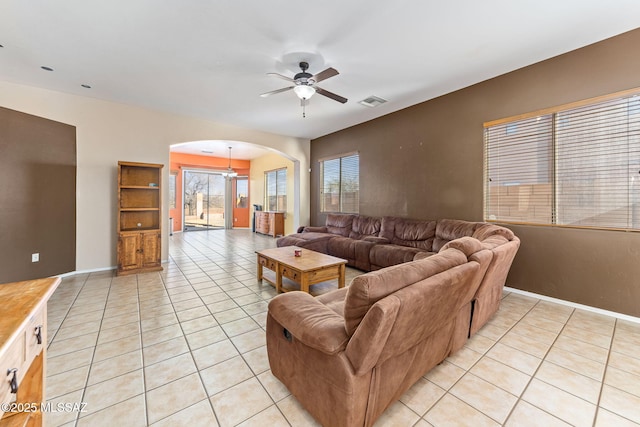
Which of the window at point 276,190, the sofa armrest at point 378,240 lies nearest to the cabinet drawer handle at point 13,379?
the sofa armrest at point 378,240

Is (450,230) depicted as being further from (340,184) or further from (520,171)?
(340,184)

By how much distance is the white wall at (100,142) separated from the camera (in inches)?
158

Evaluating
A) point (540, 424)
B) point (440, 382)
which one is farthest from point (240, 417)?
point (540, 424)

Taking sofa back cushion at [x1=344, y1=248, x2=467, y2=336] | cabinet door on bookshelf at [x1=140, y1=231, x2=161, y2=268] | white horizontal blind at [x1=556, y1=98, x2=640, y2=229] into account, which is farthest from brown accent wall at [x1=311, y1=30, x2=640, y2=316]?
cabinet door on bookshelf at [x1=140, y1=231, x2=161, y2=268]

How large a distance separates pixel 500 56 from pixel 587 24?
0.73 metres

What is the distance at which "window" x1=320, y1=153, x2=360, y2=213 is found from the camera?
20.1 ft

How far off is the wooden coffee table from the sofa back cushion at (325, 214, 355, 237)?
2.08 meters

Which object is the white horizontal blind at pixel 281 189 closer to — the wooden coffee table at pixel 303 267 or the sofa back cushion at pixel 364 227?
the sofa back cushion at pixel 364 227

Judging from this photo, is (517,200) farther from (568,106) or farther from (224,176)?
(224,176)

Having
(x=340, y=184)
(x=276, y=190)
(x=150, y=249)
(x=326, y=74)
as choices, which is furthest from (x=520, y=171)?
(x=276, y=190)

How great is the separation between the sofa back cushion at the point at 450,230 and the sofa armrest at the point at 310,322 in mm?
2886

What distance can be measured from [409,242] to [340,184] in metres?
2.64

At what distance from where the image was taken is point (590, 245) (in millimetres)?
2941

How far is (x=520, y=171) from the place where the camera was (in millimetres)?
3480
